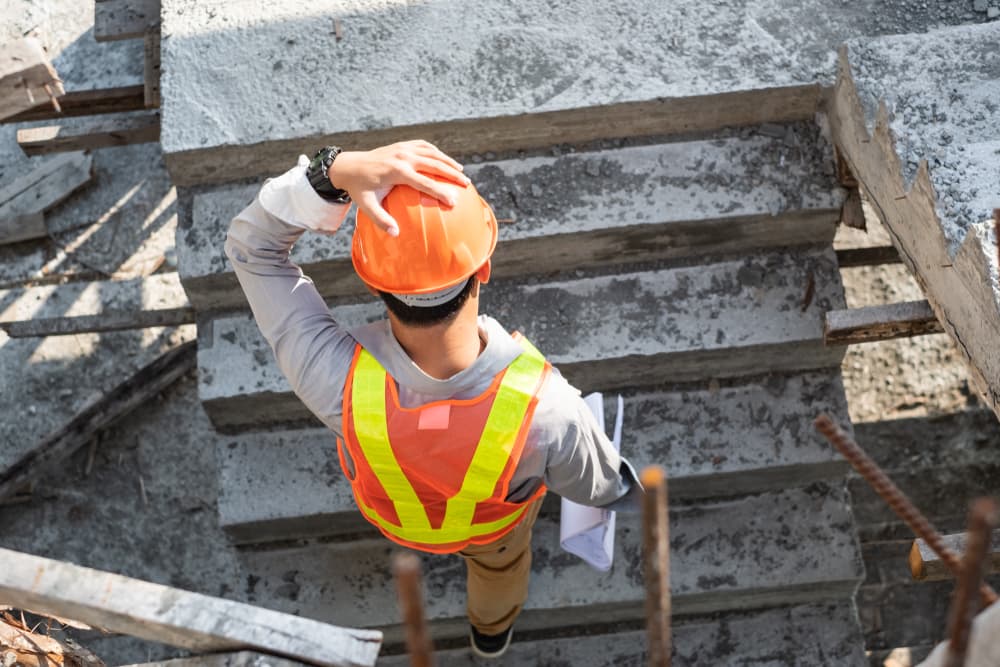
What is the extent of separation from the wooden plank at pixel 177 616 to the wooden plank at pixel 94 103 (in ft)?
11.4

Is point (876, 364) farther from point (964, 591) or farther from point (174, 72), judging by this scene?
point (964, 591)

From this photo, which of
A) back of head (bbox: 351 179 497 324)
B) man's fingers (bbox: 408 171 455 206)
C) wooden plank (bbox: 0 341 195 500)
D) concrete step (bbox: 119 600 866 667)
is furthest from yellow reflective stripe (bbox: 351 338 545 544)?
wooden plank (bbox: 0 341 195 500)

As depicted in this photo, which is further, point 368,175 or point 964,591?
point 368,175

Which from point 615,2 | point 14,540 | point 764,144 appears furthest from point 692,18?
point 14,540

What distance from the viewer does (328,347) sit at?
2918 millimetres

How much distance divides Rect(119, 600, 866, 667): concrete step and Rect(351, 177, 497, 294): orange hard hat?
237 cm

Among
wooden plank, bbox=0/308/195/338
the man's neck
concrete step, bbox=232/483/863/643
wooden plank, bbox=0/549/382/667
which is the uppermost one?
the man's neck

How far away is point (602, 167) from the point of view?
4.25 m

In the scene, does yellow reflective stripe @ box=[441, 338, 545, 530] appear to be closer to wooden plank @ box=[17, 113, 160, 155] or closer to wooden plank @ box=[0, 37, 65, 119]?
wooden plank @ box=[0, 37, 65, 119]

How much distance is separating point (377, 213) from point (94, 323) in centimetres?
271

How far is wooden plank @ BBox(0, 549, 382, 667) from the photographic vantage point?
2.30 meters

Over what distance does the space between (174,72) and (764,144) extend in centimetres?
247

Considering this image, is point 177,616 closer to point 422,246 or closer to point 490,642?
point 422,246

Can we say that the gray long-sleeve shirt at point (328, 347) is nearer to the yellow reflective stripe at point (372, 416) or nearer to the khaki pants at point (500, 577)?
the yellow reflective stripe at point (372, 416)
